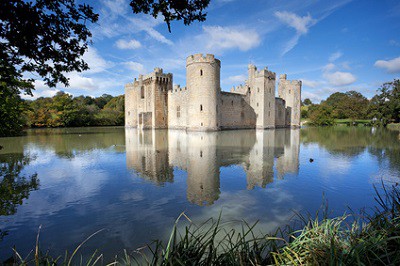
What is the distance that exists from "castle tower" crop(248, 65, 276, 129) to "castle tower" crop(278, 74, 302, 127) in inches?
246

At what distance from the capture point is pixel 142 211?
4.60 m

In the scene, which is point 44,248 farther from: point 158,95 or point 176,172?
point 158,95

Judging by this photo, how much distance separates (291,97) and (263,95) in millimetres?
8967

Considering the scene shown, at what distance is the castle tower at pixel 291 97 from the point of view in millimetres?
37312

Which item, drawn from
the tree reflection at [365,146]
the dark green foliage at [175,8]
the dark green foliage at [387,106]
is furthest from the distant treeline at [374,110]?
the dark green foliage at [175,8]

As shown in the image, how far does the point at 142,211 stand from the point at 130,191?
1332 millimetres

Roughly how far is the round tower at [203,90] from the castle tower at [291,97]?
16.7 meters

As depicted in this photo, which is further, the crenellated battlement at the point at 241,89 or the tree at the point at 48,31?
the crenellated battlement at the point at 241,89

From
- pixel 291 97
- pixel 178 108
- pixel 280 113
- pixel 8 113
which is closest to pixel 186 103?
pixel 178 108

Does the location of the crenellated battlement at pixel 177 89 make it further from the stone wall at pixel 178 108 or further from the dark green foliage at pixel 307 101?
the dark green foliage at pixel 307 101

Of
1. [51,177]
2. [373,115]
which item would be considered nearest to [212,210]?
[51,177]

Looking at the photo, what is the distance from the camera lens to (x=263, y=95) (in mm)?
31047

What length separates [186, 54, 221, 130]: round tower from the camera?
24.4 metres

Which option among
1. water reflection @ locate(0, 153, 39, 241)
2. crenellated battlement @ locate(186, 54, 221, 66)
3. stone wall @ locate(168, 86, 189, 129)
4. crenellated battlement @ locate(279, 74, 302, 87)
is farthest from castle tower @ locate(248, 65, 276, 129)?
water reflection @ locate(0, 153, 39, 241)
